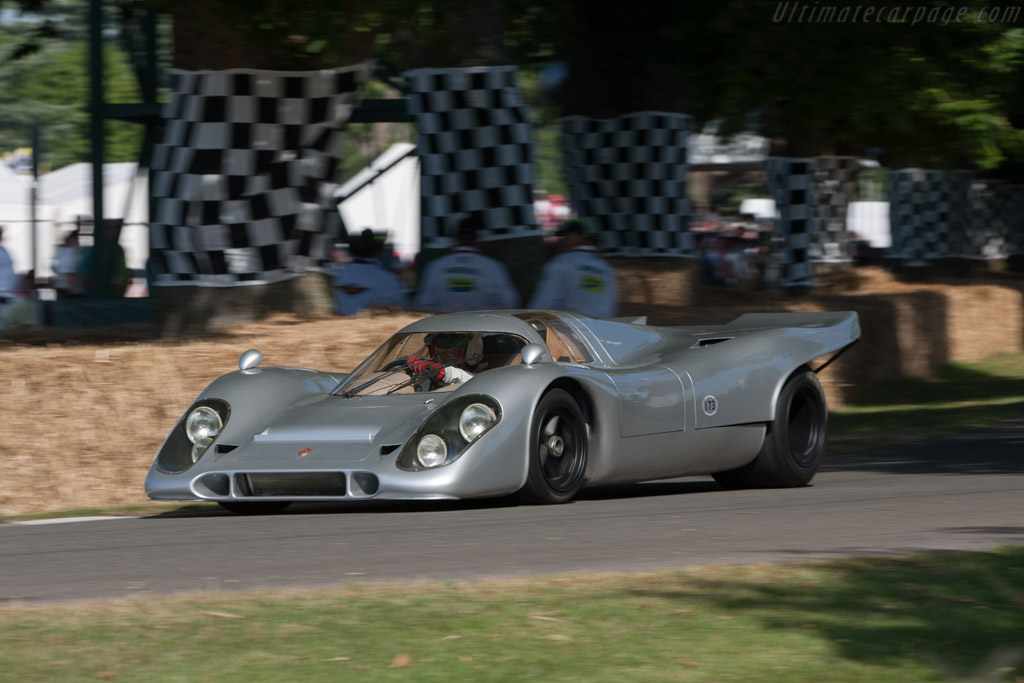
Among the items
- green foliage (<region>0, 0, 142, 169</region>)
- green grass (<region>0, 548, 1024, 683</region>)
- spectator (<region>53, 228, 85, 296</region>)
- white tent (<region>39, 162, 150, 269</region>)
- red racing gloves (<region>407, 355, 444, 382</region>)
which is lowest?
green grass (<region>0, 548, 1024, 683</region>)

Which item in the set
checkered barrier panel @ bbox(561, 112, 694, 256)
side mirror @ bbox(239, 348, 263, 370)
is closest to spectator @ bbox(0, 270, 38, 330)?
checkered barrier panel @ bbox(561, 112, 694, 256)

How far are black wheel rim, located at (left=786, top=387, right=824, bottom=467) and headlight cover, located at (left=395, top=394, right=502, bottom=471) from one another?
2.38 metres

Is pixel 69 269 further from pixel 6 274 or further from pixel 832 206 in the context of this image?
pixel 832 206

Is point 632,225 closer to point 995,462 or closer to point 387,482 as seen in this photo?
point 995,462

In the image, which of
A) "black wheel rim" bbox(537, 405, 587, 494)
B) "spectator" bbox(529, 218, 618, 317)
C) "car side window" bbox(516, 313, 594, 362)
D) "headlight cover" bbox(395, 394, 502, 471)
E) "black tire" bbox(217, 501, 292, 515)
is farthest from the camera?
"spectator" bbox(529, 218, 618, 317)

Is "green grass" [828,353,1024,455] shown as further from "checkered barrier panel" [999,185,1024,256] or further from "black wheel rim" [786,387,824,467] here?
"checkered barrier panel" [999,185,1024,256]

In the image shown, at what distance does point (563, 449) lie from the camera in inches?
284

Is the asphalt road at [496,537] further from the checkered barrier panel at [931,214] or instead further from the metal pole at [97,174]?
the checkered barrier panel at [931,214]

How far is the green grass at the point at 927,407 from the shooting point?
456 inches

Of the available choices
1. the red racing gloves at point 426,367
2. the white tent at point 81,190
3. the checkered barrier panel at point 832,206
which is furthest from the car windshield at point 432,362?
the white tent at point 81,190

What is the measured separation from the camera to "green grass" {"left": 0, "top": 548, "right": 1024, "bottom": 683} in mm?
3703

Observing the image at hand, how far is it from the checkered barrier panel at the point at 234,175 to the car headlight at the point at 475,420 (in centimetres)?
425

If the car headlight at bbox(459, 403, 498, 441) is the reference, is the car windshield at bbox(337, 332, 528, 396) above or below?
above

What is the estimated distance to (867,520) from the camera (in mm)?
6602
